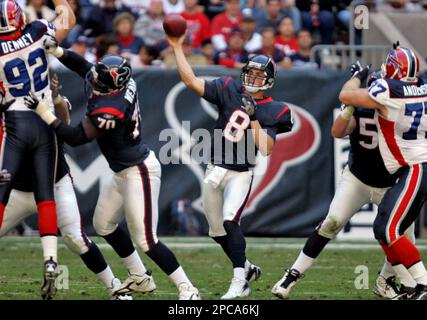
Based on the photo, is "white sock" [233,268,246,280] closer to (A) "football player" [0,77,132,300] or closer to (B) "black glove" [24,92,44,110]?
(A) "football player" [0,77,132,300]

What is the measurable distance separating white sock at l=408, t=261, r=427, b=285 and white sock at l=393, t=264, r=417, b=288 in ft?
0.48

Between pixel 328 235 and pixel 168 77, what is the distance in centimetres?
423

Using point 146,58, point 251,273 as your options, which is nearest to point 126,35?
point 146,58

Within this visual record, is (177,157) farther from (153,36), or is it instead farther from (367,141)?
(367,141)

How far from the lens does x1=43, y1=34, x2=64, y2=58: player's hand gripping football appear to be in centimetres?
704

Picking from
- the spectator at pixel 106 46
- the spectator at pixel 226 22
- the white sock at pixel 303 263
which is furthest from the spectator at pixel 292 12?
the white sock at pixel 303 263

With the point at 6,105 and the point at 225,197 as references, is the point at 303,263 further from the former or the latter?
the point at 6,105

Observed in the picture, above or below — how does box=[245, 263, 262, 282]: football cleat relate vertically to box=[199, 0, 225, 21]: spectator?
above

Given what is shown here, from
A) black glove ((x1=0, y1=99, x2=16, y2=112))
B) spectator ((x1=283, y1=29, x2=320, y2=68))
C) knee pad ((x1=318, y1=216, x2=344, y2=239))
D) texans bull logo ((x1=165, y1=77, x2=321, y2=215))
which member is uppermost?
black glove ((x1=0, y1=99, x2=16, y2=112))

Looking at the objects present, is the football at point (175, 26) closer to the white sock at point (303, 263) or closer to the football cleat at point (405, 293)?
the white sock at point (303, 263)

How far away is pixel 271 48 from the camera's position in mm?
12219

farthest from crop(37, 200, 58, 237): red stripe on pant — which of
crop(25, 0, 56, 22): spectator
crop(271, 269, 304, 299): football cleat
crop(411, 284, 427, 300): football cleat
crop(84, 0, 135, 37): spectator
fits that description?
crop(84, 0, 135, 37): spectator
